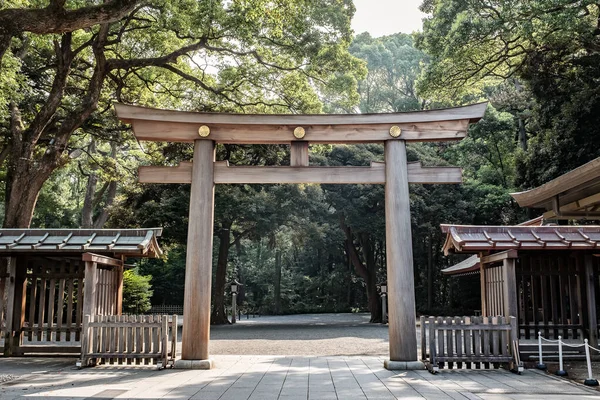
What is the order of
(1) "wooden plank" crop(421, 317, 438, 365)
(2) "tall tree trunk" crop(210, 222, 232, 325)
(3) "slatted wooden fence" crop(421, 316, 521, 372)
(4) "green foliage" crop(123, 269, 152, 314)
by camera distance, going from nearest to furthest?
1. (1) "wooden plank" crop(421, 317, 438, 365)
2. (3) "slatted wooden fence" crop(421, 316, 521, 372)
3. (4) "green foliage" crop(123, 269, 152, 314)
4. (2) "tall tree trunk" crop(210, 222, 232, 325)

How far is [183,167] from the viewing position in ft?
33.4

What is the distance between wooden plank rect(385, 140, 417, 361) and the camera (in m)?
9.43

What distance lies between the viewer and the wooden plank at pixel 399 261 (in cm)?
943

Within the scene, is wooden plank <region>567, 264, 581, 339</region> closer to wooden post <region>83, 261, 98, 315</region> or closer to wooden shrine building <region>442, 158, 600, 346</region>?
wooden shrine building <region>442, 158, 600, 346</region>

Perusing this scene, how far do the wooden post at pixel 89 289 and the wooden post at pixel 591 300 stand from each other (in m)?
10.1

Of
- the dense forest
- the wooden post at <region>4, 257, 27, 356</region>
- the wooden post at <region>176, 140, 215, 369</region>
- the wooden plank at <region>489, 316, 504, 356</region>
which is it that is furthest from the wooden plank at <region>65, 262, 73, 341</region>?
the wooden plank at <region>489, 316, 504, 356</region>

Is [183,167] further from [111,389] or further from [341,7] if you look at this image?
[341,7]

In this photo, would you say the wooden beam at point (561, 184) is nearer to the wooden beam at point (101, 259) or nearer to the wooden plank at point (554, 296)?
the wooden plank at point (554, 296)

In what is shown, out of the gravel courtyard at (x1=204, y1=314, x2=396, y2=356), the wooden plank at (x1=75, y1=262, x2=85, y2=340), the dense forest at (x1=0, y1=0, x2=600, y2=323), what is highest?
the dense forest at (x1=0, y1=0, x2=600, y2=323)

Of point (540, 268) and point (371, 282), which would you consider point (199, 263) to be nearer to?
point (540, 268)

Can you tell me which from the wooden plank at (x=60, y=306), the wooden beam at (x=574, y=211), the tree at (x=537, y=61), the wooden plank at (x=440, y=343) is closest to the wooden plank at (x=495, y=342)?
the wooden plank at (x=440, y=343)

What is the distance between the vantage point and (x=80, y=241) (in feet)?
34.7

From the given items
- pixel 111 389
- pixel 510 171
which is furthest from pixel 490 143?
pixel 111 389

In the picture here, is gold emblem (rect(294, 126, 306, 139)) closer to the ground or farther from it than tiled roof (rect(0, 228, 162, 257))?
farther from it
